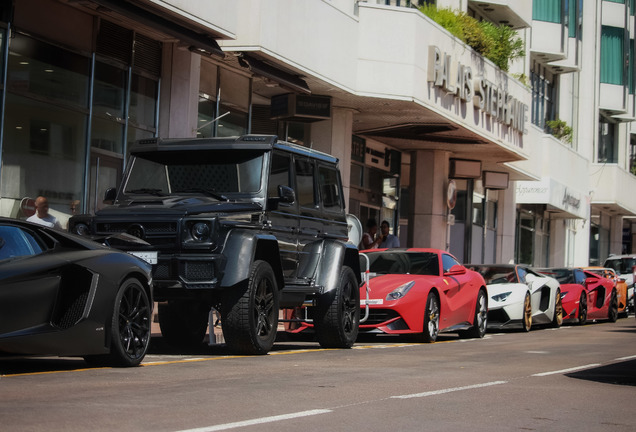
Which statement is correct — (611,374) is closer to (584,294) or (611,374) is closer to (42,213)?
(42,213)

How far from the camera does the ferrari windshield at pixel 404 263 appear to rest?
18.7 meters

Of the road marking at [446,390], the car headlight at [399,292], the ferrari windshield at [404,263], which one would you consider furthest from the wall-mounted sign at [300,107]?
the road marking at [446,390]

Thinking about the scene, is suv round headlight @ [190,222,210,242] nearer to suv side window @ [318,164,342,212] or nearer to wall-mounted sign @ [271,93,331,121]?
suv side window @ [318,164,342,212]

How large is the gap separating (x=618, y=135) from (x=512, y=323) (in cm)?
4301

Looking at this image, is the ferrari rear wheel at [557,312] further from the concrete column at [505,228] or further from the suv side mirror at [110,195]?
the concrete column at [505,228]

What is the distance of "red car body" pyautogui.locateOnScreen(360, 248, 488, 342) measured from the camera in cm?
1722

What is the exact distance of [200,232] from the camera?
483 inches

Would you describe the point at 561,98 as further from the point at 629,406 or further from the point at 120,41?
the point at 629,406

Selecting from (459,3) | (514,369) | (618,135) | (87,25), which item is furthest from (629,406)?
(618,135)

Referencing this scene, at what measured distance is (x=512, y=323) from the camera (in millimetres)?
23188

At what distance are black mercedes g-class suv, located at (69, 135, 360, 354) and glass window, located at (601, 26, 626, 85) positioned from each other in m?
46.9

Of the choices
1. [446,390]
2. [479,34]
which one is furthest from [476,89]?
[446,390]

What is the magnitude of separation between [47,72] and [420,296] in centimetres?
635

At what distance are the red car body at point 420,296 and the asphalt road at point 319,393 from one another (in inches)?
107
